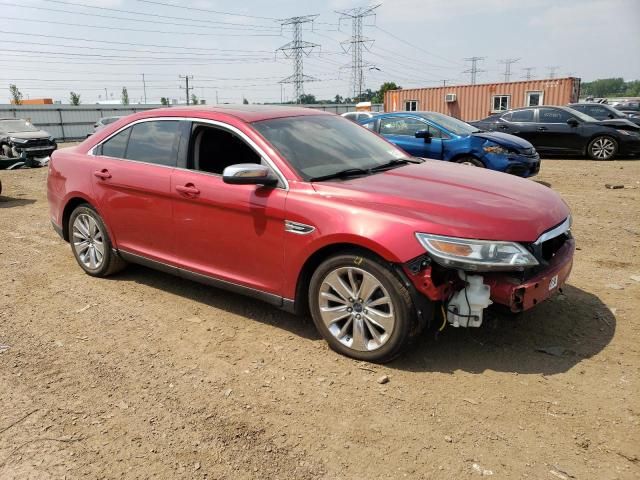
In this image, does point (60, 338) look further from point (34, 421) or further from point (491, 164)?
point (491, 164)

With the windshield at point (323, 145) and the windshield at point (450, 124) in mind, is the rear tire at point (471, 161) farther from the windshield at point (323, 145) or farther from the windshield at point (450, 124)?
the windshield at point (323, 145)

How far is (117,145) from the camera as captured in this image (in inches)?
192

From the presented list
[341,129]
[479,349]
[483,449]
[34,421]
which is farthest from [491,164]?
[34,421]

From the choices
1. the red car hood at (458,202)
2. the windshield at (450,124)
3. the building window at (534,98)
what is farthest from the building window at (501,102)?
the red car hood at (458,202)

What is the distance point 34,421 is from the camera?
294 cm

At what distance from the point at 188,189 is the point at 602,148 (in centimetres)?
1276

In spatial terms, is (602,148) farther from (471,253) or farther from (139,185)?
(139,185)

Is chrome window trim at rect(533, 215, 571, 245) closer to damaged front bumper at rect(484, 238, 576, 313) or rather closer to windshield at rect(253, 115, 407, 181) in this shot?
damaged front bumper at rect(484, 238, 576, 313)


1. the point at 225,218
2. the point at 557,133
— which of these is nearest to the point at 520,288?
A: the point at 225,218

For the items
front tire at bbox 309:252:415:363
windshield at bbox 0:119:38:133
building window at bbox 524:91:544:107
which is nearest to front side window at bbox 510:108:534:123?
front tire at bbox 309:252:415:363

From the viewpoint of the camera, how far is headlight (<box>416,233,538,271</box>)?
10.0 ft

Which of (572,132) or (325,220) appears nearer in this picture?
(325,220)

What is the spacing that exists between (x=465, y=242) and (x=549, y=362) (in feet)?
3.47

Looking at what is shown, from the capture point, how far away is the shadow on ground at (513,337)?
3.43 m
